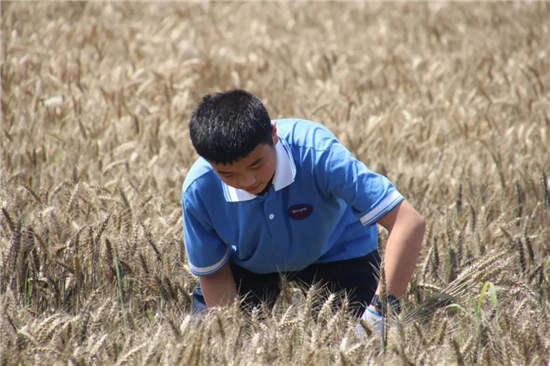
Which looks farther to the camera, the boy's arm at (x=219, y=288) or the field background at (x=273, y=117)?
the boy's arm at (x=219, y=288)

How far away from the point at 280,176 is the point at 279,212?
0.15 metres

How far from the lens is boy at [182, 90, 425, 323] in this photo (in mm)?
2529

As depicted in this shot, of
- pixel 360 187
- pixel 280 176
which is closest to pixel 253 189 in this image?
pixel 280 176

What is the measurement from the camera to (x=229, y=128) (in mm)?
2486

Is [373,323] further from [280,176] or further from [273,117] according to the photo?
[273,117]

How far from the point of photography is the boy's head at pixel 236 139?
2469 mm

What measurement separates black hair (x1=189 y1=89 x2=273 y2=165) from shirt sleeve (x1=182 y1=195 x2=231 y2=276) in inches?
12.1

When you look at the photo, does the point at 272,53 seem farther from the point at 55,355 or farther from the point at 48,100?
the point at 55,355

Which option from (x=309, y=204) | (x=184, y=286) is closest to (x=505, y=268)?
(x=309, y=204)

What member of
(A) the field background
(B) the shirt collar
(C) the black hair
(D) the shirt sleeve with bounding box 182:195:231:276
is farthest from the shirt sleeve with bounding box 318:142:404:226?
(D) the shirt sleeve with bounding box 182:195:231:276

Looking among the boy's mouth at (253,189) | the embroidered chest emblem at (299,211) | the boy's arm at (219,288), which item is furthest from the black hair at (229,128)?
the boy's arm at (219,288)

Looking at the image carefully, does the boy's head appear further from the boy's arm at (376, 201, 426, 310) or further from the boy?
the boy's arm at (376, 201, 426, 310)

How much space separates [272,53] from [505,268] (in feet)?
13.4

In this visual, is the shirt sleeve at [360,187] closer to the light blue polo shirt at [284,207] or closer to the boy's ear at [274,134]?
the light blue polo shirt at [284,207]
